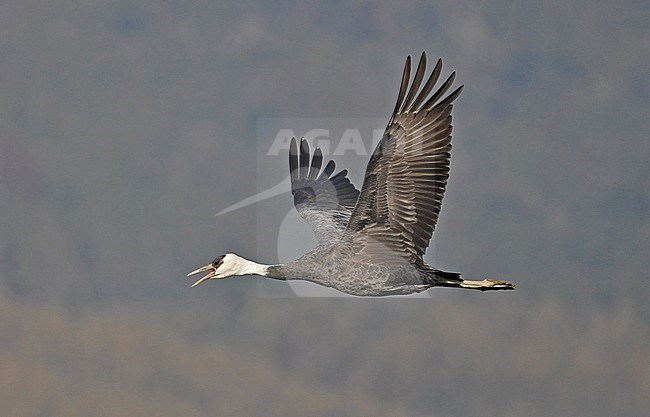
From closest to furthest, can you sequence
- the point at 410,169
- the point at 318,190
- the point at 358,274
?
the point at 410,169
the point at 358,274
the point at 318,190

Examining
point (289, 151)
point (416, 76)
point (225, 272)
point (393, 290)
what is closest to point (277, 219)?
point (289, 151)

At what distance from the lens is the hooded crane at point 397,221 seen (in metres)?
27.6

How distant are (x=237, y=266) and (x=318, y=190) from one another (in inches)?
231

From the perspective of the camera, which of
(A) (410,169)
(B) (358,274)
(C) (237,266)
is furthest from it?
(C) (237,266)

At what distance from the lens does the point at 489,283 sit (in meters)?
31.1

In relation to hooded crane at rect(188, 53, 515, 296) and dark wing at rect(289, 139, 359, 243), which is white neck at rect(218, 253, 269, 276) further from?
dark wing at rect(289, 139, 359, 243)

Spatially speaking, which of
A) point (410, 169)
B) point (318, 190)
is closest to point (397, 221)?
point (410, 169)

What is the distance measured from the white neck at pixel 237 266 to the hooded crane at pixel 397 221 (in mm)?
26

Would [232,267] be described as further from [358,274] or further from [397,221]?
[397,221]

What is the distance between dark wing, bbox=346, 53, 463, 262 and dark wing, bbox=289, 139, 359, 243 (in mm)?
5390

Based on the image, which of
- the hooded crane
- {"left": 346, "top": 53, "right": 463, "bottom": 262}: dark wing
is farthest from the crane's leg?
{"left": 346, "top": 53, "right": 463, "bottom": 262}: dark wing

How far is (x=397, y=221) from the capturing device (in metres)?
28.5

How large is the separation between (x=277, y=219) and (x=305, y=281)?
5.76 meters

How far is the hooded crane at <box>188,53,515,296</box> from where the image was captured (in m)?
27.6
